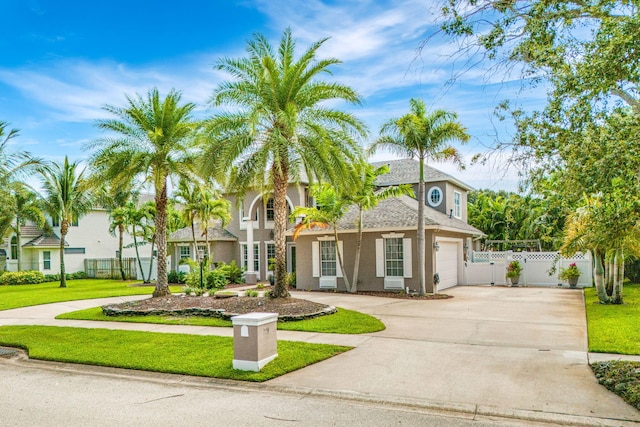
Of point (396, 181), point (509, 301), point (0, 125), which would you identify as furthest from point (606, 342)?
point (0, 125)

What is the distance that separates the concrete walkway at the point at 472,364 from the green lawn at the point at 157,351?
501 millimetres

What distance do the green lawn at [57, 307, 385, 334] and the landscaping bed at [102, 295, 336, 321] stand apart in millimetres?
261

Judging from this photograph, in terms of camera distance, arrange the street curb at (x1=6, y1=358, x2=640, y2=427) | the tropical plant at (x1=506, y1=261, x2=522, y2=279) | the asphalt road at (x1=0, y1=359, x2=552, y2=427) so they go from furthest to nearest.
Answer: the tropical plant at (x1=506, y1=261, x2=522, y2=279) → the asphalt road at (x1=0, y1=359, x2=552, y2=427) → the street curb at (x1=6, y1=358, x2=640, y2=427)

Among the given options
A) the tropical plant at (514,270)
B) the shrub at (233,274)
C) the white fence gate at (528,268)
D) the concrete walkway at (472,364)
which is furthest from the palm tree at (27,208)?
the tropical plant at (514,270)

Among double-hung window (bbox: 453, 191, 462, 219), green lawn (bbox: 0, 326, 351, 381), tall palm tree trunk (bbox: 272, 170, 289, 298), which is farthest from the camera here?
double-hung window (bbox: 453, 191, 462, 219)

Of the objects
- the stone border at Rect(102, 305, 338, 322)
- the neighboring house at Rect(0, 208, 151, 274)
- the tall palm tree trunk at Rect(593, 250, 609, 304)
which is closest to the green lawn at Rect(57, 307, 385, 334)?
the stone border at Rect(102, 305, 338, 322)

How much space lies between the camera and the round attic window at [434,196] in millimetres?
25516

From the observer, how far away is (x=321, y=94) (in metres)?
14.9

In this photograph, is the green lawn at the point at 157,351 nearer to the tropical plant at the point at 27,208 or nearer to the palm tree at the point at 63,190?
the palm tree at the point at 63,190

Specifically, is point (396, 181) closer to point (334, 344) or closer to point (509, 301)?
point (509, 301)

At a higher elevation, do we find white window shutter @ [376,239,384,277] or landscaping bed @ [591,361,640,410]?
white window shutter @ [376,239,384,277]

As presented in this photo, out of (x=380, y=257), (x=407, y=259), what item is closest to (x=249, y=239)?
(x=380, y=257)

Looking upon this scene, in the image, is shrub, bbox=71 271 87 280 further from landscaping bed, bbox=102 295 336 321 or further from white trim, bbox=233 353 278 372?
white trim, bbox=233 353 278 372

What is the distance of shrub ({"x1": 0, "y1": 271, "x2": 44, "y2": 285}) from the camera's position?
110 feet
